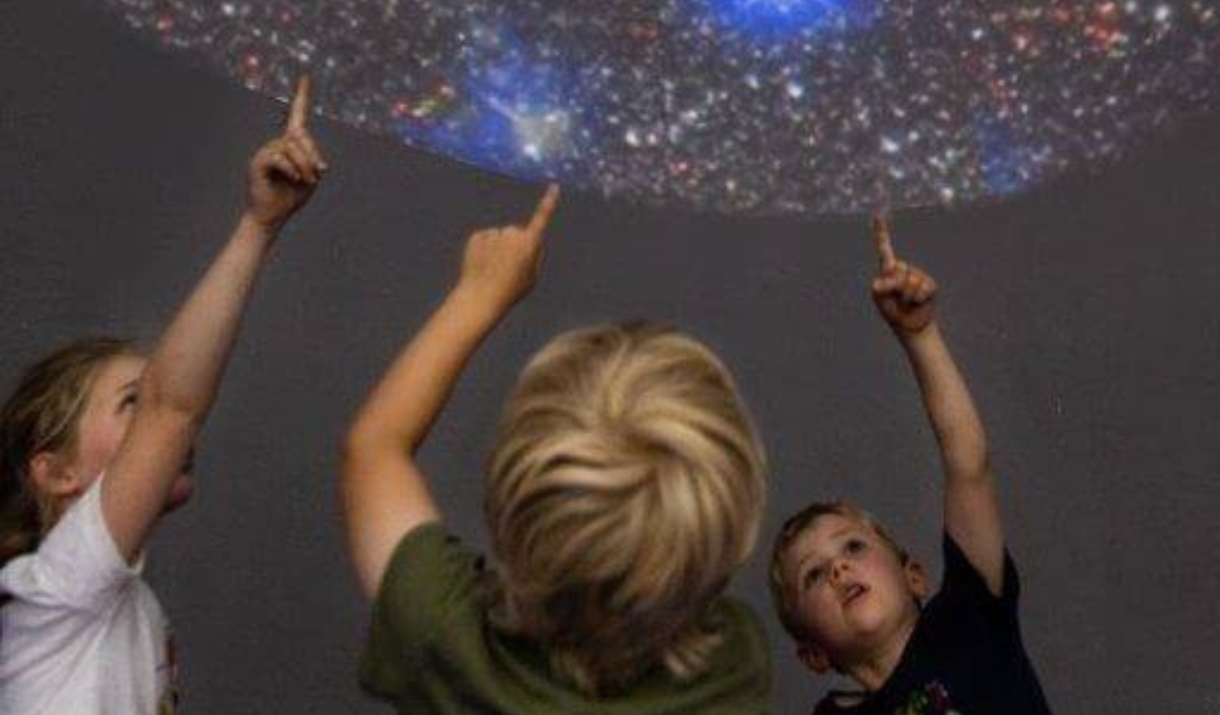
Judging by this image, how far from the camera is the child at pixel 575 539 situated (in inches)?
31.1

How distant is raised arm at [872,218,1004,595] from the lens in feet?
3.64

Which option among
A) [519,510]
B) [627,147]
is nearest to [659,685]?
[519,510]

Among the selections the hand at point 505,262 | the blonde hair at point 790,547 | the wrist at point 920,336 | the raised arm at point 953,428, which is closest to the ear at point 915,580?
the blonde hair at point 790,547

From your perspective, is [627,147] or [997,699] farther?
[627,147]

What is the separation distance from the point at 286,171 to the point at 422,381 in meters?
0.16

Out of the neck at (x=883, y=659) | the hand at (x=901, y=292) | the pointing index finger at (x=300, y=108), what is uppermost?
the hand at (x=901, y=292)

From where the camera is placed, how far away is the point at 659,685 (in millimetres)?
836

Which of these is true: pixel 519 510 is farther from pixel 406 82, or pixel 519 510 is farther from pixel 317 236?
pixel 317 236

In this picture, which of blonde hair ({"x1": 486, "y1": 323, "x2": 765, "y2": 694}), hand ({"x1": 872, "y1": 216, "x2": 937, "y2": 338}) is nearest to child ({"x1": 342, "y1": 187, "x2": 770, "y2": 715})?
blonde hair ({"x1": 486, "y1": 323, "x2": 765, "y2": 694})

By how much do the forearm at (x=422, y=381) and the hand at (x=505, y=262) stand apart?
1cm

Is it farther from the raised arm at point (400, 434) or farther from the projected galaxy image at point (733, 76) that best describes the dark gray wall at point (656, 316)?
the raised arm at point (400, 434)

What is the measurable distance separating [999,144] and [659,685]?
2.24 ft

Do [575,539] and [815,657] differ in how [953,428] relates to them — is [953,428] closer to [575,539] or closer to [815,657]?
[815,657]

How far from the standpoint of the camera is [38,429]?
44.2 inches
